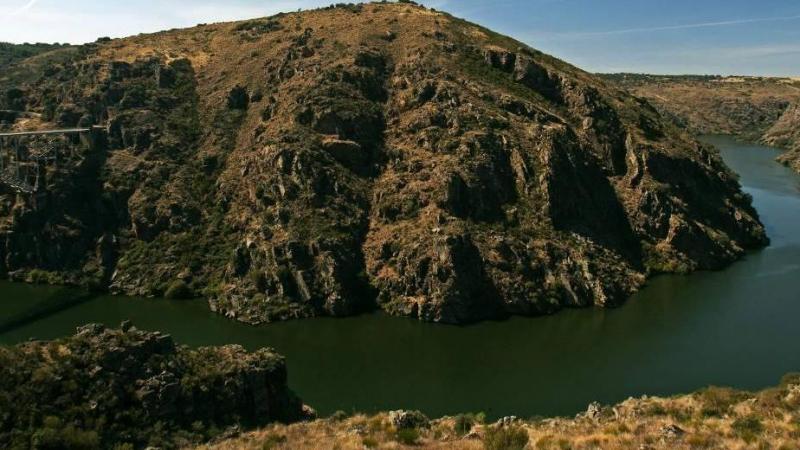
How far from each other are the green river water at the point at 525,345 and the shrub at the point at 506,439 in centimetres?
2409

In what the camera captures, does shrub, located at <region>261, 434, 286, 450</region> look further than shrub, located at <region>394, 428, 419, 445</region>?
Yes

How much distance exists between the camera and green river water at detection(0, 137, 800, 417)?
60.4m

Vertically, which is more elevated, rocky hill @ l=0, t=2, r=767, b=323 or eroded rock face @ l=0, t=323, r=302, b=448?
A: rocky hill @ l=0, t=2, r=767, b=323

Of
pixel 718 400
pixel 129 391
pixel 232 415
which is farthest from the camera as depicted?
pixel 232 415

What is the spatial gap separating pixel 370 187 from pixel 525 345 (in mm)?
37360

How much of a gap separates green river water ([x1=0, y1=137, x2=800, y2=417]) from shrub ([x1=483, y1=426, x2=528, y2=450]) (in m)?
24.1

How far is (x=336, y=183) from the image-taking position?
319 ft

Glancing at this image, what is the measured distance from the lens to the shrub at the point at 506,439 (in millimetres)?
30656

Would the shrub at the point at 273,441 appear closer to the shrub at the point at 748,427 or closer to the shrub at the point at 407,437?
the shrub at the point at 407,437

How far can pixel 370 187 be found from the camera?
99.2m

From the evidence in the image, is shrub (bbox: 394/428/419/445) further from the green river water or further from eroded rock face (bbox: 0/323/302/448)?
the green river water

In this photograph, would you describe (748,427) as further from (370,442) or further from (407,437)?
(370,442)

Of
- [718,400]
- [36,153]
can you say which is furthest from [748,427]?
[36,153]

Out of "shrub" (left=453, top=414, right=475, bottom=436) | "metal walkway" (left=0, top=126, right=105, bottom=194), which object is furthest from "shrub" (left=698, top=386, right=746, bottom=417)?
"metal walkway" (left=0, top=126, right=105, bottom=194)
